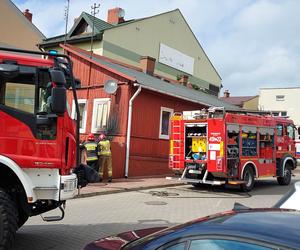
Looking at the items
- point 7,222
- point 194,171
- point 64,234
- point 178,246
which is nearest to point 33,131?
point 7,222

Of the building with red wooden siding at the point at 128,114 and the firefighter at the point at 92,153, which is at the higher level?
the building with red wooden siding at the point at 128,114

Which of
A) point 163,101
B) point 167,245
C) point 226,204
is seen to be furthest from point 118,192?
point 167,245

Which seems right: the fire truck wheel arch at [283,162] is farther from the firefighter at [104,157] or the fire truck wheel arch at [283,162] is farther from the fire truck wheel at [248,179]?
the firefighter at [104,157]

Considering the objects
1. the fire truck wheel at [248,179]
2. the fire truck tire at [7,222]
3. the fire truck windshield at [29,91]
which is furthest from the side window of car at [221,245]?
the fire truck wheel at [248,179]

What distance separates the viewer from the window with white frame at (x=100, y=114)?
1994cm

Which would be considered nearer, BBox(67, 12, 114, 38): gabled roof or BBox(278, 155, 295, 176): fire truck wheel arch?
BBox(278, 155, 295, 176): fire truck wheel arch

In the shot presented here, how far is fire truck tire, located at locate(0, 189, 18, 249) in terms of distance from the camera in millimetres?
6043

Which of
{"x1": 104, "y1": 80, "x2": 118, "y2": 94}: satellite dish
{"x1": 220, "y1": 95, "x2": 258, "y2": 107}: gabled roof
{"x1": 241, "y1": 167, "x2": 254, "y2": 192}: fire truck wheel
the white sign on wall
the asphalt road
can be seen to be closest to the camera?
the asphalt road

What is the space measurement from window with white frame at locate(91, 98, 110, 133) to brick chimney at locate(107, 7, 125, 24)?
62.7ft

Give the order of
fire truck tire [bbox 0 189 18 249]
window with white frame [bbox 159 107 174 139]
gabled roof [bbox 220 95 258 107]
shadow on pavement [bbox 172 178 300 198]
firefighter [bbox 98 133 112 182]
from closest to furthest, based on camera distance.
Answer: fire truck tire [bbox 0 189 18 249], shadow on pavement [bbox 172 178 300 198], firefighter [bbox 98 133 112 182], window with white frame [bbox 159 107 174 139], gabled roof [bbox 220 95 258 107]

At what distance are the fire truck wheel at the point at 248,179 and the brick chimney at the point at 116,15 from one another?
24.5m

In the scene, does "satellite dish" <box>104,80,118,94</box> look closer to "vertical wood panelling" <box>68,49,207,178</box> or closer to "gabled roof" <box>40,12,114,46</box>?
"vertical wood panelling" <box>68,49,207,178</box>

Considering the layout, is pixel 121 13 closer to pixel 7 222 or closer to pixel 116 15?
pixel 116 15

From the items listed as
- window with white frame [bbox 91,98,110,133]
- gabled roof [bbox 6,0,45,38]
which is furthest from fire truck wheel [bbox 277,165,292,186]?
gabled roof [bbox 6,0,45,38]
